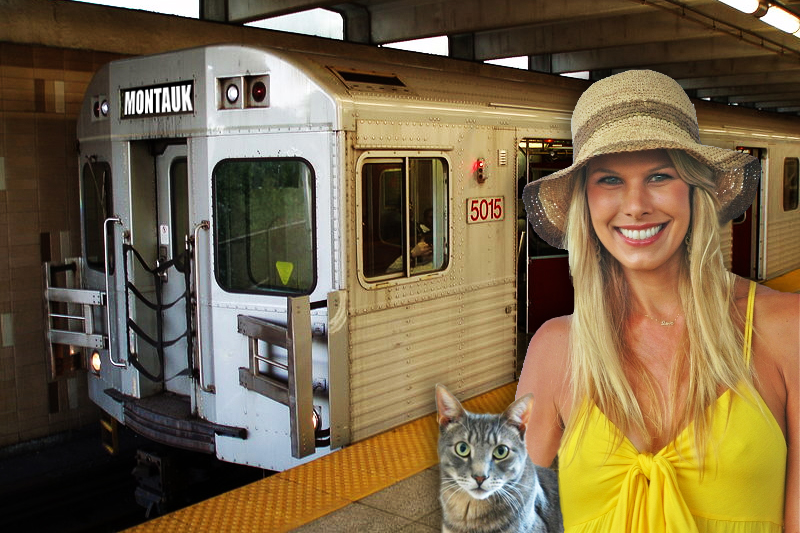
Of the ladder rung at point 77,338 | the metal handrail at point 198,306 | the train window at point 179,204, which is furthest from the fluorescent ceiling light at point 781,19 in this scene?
the ladder rung at point 77,338

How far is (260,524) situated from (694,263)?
10.8 ft

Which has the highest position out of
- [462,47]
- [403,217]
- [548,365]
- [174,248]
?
[462,47]

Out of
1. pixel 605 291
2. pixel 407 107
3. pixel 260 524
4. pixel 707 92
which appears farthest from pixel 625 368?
pixel 707 92

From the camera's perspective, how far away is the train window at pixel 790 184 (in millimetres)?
12125

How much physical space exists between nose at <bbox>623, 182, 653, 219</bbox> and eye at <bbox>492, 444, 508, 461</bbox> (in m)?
0.42

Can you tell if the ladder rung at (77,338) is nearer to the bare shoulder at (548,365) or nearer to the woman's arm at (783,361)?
the bare shoulder at (548,365)

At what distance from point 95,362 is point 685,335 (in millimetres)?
6081

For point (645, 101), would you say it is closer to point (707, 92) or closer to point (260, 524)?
point (260, 524)

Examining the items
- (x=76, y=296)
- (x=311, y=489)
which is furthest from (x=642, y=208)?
(x=76, y=296)

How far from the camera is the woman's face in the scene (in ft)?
4.44

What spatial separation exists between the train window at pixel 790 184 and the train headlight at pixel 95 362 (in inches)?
379

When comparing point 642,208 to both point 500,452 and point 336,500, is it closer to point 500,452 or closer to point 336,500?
point 500,452

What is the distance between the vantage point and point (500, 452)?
1.31m

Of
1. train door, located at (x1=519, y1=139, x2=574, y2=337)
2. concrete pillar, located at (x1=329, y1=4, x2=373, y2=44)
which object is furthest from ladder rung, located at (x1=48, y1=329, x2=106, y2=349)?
concrete pillar, located at (x1=329, y1=4, x2=373, y2=44)
